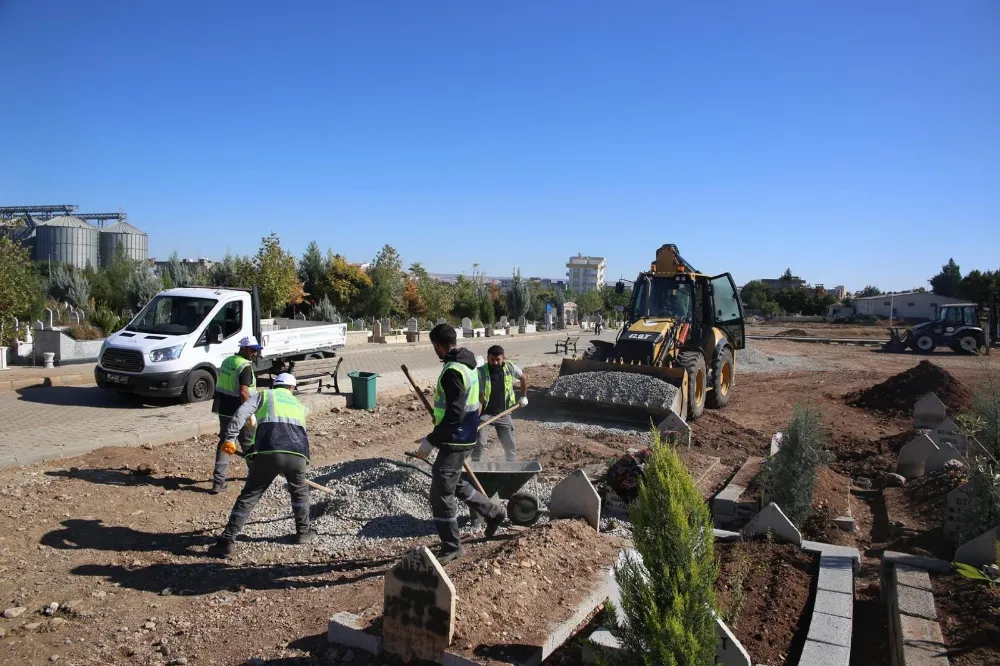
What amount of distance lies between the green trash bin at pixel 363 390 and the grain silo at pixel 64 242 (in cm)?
5520

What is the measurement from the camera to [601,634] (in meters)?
3.79

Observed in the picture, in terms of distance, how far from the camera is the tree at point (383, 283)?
35406 millimetres

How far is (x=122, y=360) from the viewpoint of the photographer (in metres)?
12.0

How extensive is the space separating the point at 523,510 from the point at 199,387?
326 inches

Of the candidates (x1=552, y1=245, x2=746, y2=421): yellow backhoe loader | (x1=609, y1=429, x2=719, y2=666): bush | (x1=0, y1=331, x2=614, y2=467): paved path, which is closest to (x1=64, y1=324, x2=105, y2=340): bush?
(x1=0, y1=331, x2=614, y2=467): paved path

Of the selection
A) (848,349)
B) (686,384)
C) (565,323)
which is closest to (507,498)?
(686,384)

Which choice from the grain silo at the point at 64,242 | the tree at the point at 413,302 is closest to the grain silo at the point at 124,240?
the grain silo at the point at 64,242

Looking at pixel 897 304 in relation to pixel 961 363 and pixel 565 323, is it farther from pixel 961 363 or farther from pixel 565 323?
pixel 961 363

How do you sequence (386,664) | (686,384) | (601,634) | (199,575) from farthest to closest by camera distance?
(686,384), (199,575), (386,664), (601,634)

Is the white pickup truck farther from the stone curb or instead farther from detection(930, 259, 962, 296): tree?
detection(930, 259, 962, 296): tree

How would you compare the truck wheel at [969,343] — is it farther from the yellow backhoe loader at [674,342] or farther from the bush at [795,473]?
the bush at [795,473]

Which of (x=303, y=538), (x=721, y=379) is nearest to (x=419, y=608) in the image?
(x=303, y=538)

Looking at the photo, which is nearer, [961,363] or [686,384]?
[686,384]

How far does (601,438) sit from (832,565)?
18.5 feet
